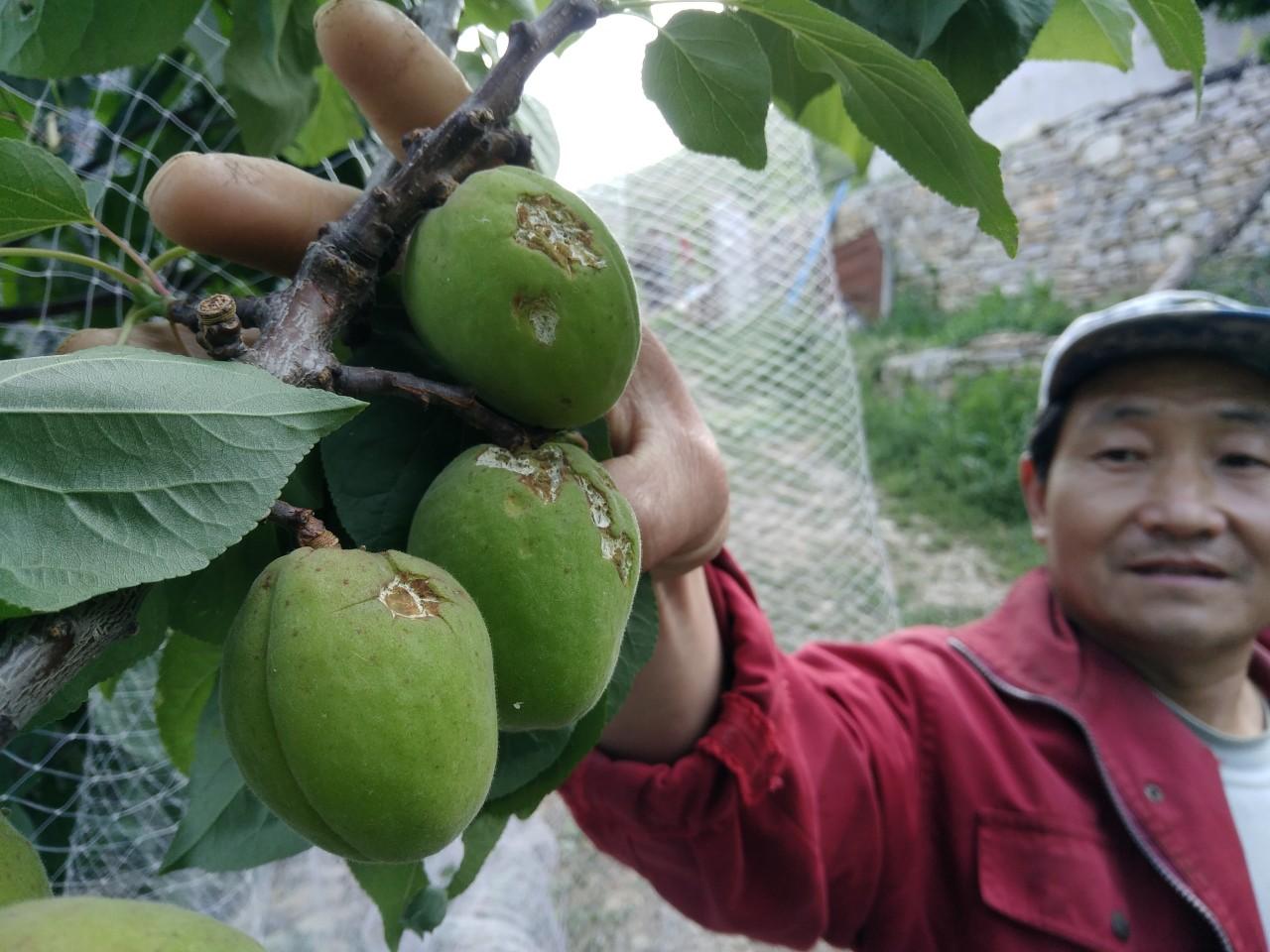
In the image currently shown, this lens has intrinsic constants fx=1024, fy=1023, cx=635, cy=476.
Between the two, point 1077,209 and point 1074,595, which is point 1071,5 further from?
point 1077,209

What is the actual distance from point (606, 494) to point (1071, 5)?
68 centimetres

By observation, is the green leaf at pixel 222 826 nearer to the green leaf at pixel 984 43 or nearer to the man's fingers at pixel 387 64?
the man's fingers at pixel 387 64

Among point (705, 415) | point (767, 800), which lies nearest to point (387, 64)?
point (767, 800)

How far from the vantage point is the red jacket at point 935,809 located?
4.35ft

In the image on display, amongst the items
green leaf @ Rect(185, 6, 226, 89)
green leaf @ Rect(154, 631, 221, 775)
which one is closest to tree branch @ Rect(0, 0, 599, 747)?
green leaf @ Rect(154, 631, 221, 775)

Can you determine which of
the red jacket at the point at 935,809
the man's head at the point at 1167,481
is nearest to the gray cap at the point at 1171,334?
Result: the man's head at the point at 1167,481

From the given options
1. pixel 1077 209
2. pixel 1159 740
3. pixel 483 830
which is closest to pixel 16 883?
pixel 483 830

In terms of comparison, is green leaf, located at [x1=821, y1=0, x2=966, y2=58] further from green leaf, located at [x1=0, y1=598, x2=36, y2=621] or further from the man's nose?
the man's nose

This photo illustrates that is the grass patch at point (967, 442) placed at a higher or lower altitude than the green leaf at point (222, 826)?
lower

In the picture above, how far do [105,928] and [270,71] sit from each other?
0.72m

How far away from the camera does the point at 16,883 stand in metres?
0.39

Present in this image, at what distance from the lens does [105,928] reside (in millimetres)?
336

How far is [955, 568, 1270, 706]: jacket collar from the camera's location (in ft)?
5.56

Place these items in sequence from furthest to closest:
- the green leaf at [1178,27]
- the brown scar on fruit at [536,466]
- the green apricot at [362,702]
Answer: the green leaf at [1178,27], the brown scar on fruit at [536,466], the green apricot at [362,702]
